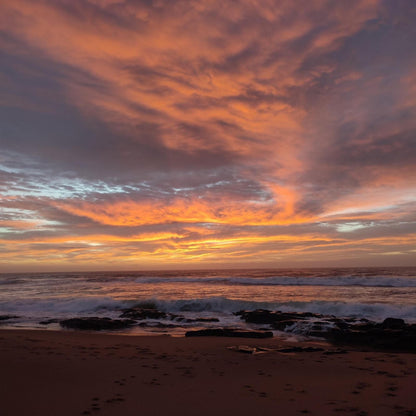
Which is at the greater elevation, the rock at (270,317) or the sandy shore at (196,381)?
the sandy shore at (196,381)

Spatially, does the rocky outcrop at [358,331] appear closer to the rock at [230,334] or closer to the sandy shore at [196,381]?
the sandy shore at [196,381]

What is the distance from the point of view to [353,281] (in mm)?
→ 41188

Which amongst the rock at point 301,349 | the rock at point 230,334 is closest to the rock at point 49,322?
the rock at point 230,334

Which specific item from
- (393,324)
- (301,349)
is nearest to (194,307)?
(393,324)

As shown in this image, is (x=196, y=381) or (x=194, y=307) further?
(x=194, y=307)

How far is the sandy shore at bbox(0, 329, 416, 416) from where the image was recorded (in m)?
5.00

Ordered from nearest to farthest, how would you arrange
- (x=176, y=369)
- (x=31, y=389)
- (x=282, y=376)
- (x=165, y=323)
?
(x=31, y=389), (x=282, y=376), (x=176, y=369), (x=165, y=323)

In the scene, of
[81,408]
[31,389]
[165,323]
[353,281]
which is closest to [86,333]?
[165,323]

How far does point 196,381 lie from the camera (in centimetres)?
652

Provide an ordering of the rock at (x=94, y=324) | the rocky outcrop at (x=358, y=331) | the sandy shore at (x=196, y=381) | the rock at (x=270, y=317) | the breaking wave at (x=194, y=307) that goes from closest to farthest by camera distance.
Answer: the sandy shore at (x=196, y=381)
the rocky outcrop at (x=358, y=331)
the rock at (x=94, y=324)
the rock at (x=270, y=317)
the breaking wave at (x=194, y=307)

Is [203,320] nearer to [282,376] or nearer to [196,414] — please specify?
[282,376]

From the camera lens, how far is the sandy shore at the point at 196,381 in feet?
16.4

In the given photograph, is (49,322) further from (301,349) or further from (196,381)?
(301,349)

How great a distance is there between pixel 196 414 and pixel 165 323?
12173 mm
